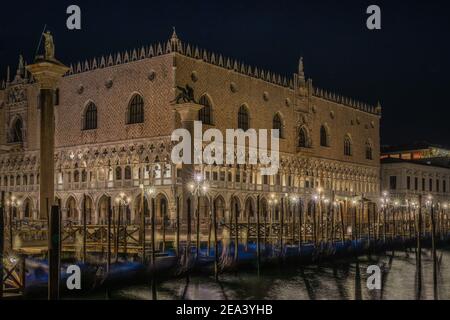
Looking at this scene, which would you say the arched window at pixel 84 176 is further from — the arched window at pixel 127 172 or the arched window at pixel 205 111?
the arched window at pixel 205 111

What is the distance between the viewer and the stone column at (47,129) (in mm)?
19844

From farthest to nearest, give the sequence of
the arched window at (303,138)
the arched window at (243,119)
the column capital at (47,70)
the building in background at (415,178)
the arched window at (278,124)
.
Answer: the building in background at (415,178) → the arched window at (303,138) → the arched window at (278,124) → the arched window at (243,119) → the column capital at (47,70)

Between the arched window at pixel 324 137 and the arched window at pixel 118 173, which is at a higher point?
the arched window at pixel 324 137

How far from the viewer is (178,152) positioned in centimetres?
3053

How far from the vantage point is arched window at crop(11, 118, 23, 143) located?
125ft

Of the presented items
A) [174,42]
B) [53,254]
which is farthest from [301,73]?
[53,254]

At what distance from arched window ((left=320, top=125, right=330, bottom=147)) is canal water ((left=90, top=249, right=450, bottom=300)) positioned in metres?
20.1

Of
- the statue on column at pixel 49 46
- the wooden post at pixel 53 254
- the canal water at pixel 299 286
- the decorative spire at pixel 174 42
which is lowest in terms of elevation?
the canal water at pixel 299 286

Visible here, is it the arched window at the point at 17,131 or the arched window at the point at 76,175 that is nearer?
the arched window at the point at 76,175

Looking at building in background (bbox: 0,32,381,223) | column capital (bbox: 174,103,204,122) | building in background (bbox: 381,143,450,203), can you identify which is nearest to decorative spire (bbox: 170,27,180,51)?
building in background (bbox: 0,32,381,223)

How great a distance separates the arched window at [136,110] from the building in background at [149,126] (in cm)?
5

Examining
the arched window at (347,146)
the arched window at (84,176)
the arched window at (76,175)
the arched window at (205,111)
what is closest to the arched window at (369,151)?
the arched window at (347,146)

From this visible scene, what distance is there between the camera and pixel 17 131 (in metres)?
38.6
